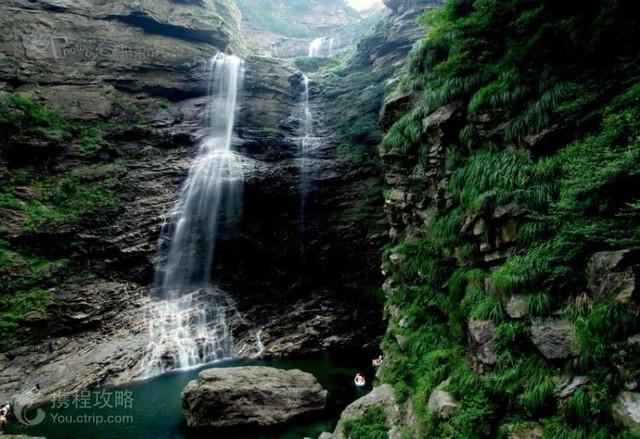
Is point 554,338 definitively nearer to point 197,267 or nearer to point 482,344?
point 482,344


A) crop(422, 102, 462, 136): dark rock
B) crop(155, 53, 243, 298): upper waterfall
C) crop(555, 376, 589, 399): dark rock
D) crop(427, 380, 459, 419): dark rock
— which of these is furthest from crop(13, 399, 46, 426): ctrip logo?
crop(422, 102, 462, 136): dark rock

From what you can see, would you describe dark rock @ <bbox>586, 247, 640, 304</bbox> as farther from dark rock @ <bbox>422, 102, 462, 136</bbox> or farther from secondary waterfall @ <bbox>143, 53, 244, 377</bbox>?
secondary waterfall @ <bbox>143, 53, 244, 377</bbox>

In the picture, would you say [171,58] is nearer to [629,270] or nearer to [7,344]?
[7,344]

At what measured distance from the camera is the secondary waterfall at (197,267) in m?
16.6

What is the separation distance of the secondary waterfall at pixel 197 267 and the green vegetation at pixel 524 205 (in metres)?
10.9

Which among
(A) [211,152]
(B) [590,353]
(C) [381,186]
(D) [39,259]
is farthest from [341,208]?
(B) [590,353]

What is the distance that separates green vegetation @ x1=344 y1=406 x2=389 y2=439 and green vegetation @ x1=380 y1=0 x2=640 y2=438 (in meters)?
0.67

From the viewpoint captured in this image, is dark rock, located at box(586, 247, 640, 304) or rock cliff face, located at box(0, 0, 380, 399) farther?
rock cliff face, located at box(0, 0, 380, 399)

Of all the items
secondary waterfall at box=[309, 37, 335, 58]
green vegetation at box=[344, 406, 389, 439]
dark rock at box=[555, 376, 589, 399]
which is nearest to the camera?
dark rock at box=[555, 376, 589, 399]

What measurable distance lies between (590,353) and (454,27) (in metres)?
7.63

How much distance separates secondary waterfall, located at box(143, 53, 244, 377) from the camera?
1656 centimetres

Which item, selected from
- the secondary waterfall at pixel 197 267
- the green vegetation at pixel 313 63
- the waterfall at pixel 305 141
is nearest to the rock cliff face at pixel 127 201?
the waterfall at pixel 305 141

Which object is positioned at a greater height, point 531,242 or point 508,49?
point 508,49

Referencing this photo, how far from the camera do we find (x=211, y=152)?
2167 centimetres
